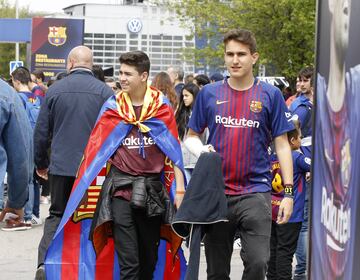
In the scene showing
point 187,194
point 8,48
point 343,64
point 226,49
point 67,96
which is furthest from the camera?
point 8,48

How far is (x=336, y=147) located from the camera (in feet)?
8.64

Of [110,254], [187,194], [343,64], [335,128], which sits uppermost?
[343,64]

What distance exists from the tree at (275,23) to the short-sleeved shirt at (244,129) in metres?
23.1

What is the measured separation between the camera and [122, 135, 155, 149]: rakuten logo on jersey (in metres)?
6.80

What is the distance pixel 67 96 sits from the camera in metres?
8.16

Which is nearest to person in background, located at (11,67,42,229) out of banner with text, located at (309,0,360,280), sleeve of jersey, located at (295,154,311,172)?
sleeve of jersey, located at (295,154,311,172)

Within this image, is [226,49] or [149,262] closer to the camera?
[226,49]

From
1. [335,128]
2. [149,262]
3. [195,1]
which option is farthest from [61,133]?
[195,1]

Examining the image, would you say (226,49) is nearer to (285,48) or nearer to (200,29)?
(285,48)

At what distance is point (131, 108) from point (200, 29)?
31048 mm

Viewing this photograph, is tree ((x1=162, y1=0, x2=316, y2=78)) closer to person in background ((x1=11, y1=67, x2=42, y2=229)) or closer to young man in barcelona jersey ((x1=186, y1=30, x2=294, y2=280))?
person in background ((x1=11, y1=67, x2=42, y2=229))

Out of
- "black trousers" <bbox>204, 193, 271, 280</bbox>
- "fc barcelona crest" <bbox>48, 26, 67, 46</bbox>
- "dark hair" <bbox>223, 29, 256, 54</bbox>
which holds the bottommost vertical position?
"black trousers" <bbox>204, 193, 271, 280</bbox>

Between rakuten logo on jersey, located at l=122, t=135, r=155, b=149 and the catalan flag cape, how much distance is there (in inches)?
1.3

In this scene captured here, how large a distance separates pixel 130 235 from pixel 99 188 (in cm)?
95
